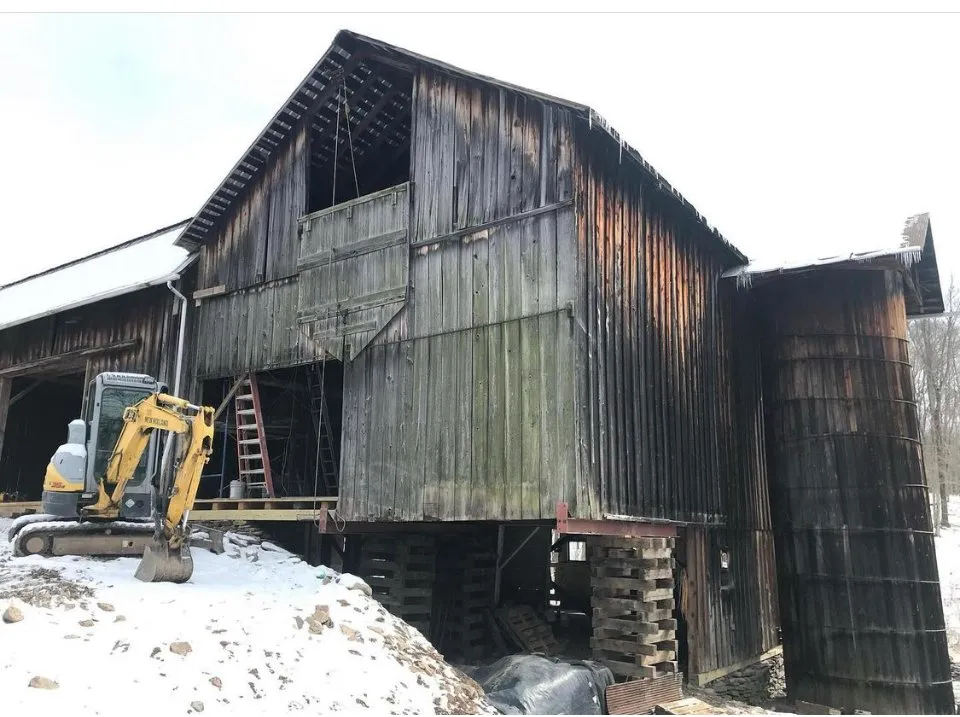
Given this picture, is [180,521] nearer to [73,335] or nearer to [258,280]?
[258,280]

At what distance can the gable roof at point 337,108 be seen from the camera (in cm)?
1226

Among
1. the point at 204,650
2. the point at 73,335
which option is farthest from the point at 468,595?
the point at 73,335

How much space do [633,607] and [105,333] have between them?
13510 mm

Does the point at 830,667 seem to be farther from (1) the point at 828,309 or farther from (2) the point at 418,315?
(2) the point at 418,315

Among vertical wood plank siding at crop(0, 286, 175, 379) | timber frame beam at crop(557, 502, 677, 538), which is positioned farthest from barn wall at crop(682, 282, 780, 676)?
vertical wood plank siding at crop(0, 286, 175, 379)

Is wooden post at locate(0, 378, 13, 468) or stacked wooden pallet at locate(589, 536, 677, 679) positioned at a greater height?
wooden post at locate(0, 378, 13, 468)

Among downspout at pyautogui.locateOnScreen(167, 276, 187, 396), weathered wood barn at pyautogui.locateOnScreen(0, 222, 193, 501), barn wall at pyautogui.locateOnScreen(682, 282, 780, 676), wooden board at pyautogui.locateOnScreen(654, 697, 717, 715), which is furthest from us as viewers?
weathered wood barn at pyautogui.locateOnScreen(0, 222, 193, 501)

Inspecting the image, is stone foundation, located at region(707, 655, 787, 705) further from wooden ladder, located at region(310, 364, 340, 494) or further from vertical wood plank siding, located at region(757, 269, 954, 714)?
wooden ladder, located at region(310, 364, 340, 494)

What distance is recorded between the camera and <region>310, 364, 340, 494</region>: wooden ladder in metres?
15.2

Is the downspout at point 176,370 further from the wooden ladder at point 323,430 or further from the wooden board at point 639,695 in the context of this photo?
the wooden board at point 639,695

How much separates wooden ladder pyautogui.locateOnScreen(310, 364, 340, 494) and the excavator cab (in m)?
3.39

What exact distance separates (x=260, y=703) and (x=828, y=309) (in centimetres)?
1197

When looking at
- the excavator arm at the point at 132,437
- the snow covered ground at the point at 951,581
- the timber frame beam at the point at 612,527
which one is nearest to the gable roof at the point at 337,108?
the timber frame beam at the point at 612,527

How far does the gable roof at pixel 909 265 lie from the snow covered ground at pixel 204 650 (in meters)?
9.48
